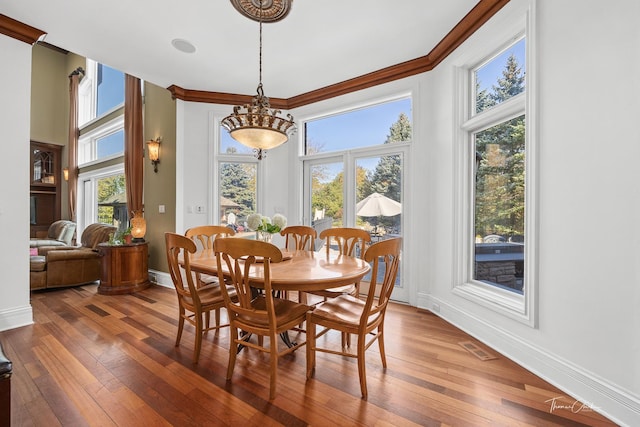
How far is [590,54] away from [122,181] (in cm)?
674

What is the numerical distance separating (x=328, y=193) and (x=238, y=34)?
7.26 feet

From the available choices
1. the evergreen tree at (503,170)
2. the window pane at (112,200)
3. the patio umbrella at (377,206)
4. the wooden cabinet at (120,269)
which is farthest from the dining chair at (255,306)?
the window pane at (112,200)

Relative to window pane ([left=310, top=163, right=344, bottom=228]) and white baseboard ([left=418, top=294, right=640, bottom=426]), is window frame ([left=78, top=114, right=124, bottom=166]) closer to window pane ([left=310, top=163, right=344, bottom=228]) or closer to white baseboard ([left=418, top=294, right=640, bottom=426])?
window pane ([left=310, top=163, right=344, bottom=228])

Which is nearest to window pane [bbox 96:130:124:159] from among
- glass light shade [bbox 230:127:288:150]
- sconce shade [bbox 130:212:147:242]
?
sconce shade [bbox 130:212:147:242]

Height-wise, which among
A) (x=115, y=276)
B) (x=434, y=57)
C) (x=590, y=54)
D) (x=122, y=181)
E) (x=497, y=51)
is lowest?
(x=115, y=276)

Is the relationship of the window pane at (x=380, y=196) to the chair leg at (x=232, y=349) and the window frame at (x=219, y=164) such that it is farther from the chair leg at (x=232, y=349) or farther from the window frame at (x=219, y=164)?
the chair leg at (x=232, y=349)

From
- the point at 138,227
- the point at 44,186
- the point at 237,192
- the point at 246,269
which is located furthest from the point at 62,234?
the point at 246,269

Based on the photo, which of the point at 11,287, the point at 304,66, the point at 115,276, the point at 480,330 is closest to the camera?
the point at 480,330

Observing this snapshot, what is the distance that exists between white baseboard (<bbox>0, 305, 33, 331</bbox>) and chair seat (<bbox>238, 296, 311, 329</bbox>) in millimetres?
2517

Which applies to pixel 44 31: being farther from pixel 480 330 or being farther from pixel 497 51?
pixel 480 330

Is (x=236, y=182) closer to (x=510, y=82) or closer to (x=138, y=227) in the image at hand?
(x=138, y=227)

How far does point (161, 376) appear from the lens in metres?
1.89

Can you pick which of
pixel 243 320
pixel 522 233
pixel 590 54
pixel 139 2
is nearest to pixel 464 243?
pixel 522 233

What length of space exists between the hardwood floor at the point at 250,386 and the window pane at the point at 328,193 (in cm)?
186
